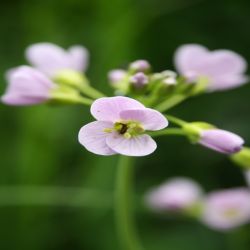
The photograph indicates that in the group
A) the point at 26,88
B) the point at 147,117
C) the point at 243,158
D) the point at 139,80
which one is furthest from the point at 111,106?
the point at 243,158

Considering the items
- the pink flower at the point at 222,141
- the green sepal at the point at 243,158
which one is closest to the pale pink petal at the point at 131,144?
the pink flower at the point at 222,141

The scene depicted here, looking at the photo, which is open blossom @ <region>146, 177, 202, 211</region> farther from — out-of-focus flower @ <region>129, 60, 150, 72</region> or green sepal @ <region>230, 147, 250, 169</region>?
out-of-focus flower @ <region>129, 60, 150, 72</region>

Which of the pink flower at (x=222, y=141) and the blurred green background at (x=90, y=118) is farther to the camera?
the blurred green background at (x=90, y=118)

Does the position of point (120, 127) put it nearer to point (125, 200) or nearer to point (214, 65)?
point (125, 200)

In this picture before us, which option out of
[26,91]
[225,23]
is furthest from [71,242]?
[225,23]

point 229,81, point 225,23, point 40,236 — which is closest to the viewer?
point 229,81

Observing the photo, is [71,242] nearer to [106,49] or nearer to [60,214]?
[60,214]

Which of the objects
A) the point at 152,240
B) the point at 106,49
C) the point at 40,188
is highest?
the point at 106,49

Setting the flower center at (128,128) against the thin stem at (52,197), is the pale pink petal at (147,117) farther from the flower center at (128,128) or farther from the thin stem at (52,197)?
the thin stem at (52,197)
